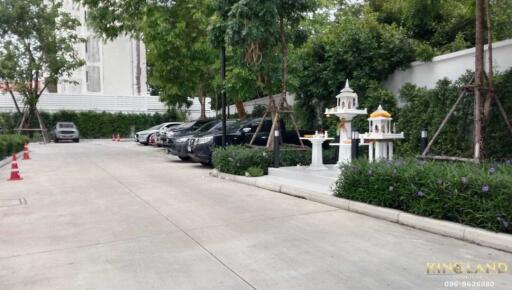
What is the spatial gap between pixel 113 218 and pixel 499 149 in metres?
8.10

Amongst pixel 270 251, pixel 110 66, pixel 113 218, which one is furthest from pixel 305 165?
pixel 110 66

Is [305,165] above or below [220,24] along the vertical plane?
below

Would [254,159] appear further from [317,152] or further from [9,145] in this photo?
[9,145]

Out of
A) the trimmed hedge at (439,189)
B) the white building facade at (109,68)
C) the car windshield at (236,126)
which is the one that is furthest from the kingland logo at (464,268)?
the white building facade at (109,68)

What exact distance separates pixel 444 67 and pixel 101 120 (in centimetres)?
3030

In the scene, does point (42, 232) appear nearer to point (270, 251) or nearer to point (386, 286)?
point (270, 251)

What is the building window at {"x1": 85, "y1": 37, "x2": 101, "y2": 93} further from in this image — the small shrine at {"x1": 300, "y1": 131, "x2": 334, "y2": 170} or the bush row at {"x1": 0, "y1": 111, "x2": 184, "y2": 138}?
the small shrine at {"x1": 300, "y1": 131, "x2": 334, "y2": 170}

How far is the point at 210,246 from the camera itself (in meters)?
5.60

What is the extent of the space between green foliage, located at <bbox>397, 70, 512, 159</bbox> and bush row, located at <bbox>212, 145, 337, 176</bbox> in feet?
7.52

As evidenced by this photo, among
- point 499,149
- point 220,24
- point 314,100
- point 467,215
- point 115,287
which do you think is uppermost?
point 220,24

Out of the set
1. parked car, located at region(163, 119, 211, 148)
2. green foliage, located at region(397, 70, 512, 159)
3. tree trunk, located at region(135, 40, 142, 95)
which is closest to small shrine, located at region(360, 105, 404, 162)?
green foliage, located at region(397, 70, 512, 159)

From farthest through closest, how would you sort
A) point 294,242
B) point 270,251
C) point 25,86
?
point 25,86, point 294,242, point 270,251

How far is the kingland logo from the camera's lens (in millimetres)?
4559

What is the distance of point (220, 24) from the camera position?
12.4m
